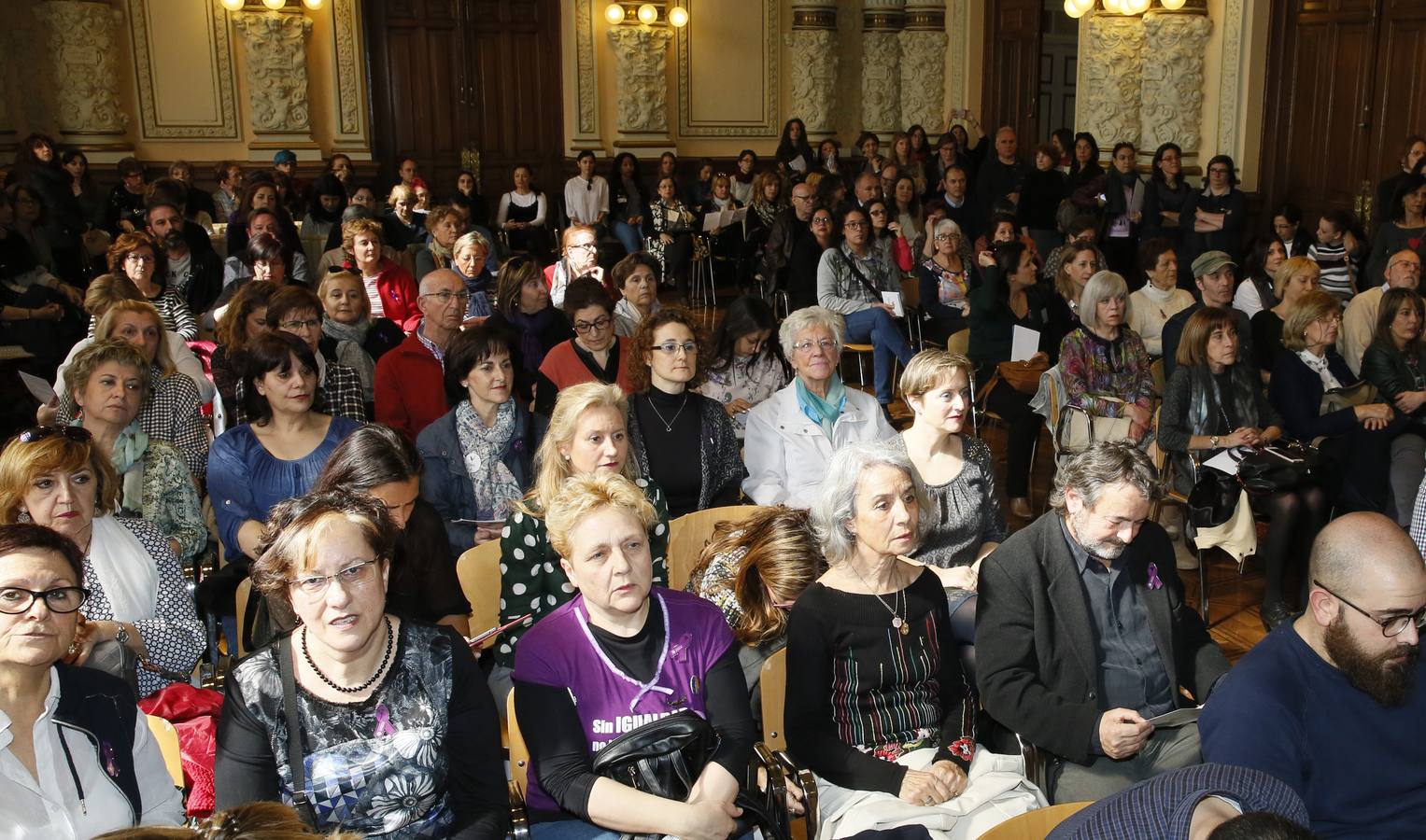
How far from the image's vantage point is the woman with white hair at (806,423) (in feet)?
15.0

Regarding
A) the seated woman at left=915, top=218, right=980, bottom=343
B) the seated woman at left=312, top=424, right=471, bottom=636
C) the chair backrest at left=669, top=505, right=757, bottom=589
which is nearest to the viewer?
the seated woman at left=312, top=424, right=471, bottom=636

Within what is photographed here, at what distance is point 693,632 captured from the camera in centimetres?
273

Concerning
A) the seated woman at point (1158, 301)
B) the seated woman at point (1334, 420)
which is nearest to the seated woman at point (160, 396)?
the seated woman at point (1334, 420)

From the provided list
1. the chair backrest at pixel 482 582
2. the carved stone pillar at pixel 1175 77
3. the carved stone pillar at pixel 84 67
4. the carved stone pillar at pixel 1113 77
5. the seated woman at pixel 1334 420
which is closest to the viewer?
the chair backrest at pixel 482 582

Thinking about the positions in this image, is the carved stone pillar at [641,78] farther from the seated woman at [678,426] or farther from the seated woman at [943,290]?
the seated woman at [678,426]

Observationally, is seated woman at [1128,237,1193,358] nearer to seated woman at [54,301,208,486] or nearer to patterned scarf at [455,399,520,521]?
patterned scarf at [455,399,520,521]

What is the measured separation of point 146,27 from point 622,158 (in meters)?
5.20

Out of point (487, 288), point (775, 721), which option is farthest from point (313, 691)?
point (487, 288)

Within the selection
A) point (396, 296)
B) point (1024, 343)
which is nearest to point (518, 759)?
point (1024, 343)

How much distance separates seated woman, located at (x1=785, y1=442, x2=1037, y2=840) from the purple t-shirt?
0.29 m

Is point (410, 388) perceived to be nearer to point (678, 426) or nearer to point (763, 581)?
point (678, 426)

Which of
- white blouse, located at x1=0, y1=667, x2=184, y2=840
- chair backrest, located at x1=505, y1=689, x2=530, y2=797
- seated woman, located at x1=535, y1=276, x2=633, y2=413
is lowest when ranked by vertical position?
chair backrest, located at x1=505, y1=689, x2=530, y2=797

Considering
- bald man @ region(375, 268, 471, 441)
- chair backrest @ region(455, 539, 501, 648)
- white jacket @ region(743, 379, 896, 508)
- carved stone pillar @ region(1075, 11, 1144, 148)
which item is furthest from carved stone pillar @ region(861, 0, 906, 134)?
chair backrest @ region(455, 539, 501, 648)

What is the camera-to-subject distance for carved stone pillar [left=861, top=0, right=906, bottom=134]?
15461 mm
